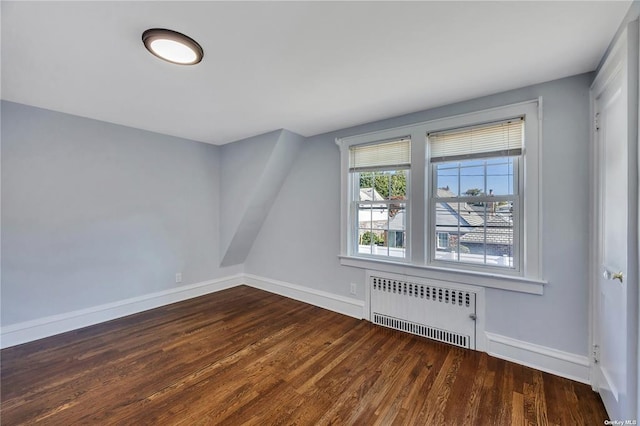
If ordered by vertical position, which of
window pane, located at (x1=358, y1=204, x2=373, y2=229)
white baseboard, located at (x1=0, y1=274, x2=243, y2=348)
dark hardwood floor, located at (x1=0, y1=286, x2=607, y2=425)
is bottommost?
dark hardwood floor, located at (x1=0, y1=286, x2=607, y2=425)

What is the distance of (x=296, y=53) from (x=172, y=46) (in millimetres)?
776

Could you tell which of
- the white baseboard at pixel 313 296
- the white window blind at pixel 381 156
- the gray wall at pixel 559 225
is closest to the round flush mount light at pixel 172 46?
the white window blind at pixel 381 156

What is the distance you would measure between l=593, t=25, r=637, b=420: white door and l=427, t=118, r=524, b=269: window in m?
0.55

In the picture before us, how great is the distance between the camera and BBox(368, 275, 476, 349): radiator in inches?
97.5

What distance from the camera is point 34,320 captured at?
2.63 metres

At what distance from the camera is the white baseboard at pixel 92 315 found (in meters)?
2.53

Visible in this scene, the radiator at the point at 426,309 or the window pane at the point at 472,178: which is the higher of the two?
the window pane at the point at 472,178

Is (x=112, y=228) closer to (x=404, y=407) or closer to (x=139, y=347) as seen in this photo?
(x=139, y=347)

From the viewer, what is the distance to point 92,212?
118 inches

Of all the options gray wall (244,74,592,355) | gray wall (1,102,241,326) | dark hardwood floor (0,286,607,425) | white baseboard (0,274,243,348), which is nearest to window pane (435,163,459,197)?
gray wall (244,74,592,355)

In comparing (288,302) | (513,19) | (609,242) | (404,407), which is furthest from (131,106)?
(609,242)

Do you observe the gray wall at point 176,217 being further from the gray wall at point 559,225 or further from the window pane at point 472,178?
the window pane at point 472,178

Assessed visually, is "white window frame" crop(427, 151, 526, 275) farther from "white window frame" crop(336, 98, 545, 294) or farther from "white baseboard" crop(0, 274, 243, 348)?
"white baseboard" crop(0, 274, 243, 348)

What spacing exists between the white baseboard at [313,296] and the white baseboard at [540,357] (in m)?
1.36
